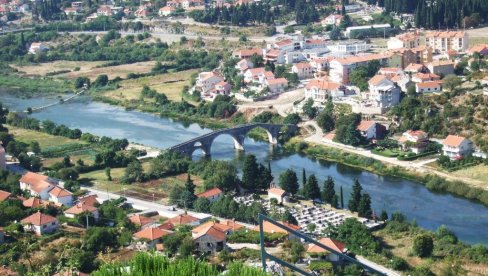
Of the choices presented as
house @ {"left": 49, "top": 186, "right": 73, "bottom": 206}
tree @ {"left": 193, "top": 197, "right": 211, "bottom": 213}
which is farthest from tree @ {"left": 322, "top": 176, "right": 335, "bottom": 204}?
house @ {"left": 49, "top": 186, "right": 73, "bottom": 206}

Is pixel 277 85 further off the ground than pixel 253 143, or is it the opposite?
pixel 277 85

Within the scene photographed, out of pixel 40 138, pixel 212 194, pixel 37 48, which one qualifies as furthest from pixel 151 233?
pixel 37 48

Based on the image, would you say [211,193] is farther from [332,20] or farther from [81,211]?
[332,20]

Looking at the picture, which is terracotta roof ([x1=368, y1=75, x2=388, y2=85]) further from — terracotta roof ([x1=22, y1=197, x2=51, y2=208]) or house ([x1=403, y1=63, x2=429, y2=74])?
terracotta roof ([x1=22, y1=197, x2=51, y2=208])

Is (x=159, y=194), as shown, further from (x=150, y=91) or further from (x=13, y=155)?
(x=150, y=91)

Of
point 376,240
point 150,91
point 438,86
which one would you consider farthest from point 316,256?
point 150,91

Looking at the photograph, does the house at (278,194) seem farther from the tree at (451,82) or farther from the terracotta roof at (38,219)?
the tree at (451,82)
